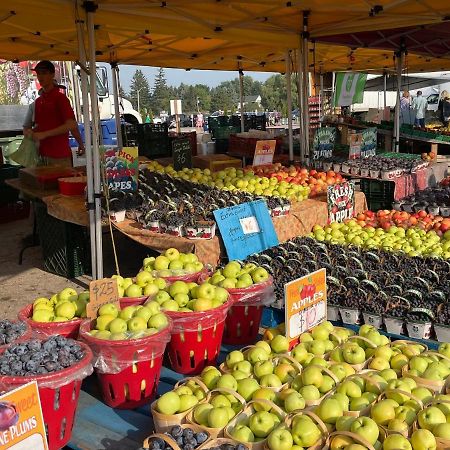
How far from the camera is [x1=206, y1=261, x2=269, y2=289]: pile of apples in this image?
3236mm

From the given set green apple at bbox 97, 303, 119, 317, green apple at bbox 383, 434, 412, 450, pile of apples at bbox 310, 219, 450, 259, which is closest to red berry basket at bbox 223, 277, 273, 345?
green apple at bbox 97, 303, 119, 317

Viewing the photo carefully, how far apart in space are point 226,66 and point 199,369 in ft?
30.3

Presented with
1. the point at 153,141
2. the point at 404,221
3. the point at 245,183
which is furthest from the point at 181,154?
the point at 153,141

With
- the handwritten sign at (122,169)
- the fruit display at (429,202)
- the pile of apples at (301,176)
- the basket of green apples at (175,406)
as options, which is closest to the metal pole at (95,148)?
the handwritten sign at (122,169)

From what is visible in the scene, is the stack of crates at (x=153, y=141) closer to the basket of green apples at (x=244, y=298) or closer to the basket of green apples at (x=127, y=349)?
the basket of green apples at (x=244, y=298)

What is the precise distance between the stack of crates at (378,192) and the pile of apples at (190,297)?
4650 mm

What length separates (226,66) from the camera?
11219 millimetres

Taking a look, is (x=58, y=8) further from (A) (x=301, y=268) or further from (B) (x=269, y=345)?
(B) (x=269, y=345)

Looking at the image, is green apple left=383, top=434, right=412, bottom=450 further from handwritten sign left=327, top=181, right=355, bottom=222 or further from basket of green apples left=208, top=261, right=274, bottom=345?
handwritten sign left=327, top=181, right=355, bottom=222

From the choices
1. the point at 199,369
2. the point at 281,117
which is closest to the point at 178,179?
the point at 199,369

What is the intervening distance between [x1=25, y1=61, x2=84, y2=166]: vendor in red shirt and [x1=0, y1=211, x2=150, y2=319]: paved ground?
48.9 inches

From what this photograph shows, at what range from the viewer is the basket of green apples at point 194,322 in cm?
281

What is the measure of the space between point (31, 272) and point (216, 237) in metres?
2.71

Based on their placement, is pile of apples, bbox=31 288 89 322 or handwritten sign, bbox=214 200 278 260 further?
handwritten sign, bbox=214 200 278 260
